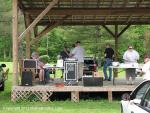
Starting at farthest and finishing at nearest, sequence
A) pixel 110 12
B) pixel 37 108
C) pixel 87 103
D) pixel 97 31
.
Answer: pixel 97 31 < pixel 110 12 < pixel 87 103 < pixel 37 108

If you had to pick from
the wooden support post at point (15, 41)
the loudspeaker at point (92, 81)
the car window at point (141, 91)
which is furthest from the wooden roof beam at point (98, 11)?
the car window at point (141, 91)

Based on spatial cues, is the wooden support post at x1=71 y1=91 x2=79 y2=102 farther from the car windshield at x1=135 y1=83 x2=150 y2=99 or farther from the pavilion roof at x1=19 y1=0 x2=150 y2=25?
the car windshield at x1=135 y1=83 x2=150 y2=99

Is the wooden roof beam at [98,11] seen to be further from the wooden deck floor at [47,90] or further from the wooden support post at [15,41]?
the wooden deck floor at [47,90]

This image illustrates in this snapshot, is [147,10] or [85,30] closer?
[147,10]

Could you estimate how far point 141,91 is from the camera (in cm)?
755

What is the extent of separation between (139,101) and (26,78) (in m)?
9.34

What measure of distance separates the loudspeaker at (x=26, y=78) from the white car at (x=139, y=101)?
799cm

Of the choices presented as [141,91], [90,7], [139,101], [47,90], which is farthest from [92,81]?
[139,101]

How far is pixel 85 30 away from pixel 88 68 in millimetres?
22499

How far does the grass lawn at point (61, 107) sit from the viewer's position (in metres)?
13.3

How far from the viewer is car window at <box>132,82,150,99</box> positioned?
722 centimetres

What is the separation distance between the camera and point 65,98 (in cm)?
1744

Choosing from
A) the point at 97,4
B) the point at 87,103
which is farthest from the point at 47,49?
the point at 87,103

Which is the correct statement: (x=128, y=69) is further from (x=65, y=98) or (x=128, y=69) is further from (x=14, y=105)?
(x=14, y=105)
